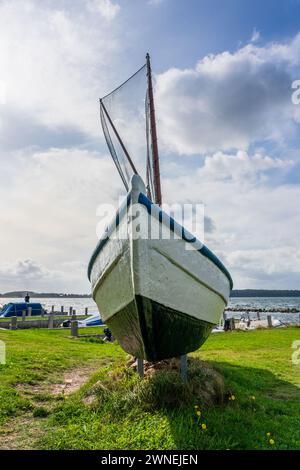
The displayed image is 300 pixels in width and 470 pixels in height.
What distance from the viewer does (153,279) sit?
5.76 m

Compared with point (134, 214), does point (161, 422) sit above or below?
below

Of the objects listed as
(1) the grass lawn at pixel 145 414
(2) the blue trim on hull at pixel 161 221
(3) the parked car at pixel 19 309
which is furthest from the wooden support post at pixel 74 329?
(3) the parked car at pixel 19 309

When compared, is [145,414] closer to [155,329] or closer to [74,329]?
[155,329]

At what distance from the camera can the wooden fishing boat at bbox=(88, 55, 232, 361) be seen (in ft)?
18.8

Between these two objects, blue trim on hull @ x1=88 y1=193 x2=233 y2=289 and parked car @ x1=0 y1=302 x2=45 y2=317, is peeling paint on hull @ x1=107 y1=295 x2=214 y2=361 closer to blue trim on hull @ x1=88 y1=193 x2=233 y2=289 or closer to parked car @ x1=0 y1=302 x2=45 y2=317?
blue trim on hull @ x1=88 y1=193 x2=233 y2=289

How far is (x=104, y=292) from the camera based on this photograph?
7.30m

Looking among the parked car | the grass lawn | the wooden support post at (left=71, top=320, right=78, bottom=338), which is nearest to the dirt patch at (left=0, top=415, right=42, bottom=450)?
the grass lawn

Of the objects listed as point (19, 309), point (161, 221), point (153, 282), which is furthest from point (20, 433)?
point (19, 309)

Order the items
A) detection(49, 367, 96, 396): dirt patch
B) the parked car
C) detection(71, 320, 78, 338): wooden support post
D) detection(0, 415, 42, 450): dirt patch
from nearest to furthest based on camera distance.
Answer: detection(0, 415, 42, 450): dirt patch < detection(49, 367, 96, 396): dirt patch < detection(71, 320, 78, 338): wooden support post < the parked car

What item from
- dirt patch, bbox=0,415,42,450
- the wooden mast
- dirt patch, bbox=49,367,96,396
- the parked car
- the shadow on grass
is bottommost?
the parked car
